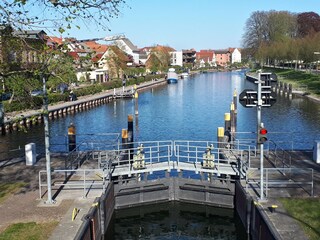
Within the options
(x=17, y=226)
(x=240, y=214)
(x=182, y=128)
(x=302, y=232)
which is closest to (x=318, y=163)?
(x=240, y=214)

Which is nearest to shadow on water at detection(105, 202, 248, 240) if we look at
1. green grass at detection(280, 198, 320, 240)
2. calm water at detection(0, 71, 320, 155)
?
green grass at detection(280, 198, 320, 240)

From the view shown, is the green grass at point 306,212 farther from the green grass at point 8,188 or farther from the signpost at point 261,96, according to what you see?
the green grass at point 8,188

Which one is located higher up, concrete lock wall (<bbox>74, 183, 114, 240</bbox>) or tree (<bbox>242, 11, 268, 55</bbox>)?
tree (<bbox>242, 11, 268, 55</bbox>)

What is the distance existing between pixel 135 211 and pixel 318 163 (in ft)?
29.9

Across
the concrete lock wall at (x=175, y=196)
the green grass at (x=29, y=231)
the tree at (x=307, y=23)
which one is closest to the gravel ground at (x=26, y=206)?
the green grass at (x=29, y=231)

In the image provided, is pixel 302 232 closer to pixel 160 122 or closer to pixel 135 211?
pixel 135 211

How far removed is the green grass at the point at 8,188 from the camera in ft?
55.5

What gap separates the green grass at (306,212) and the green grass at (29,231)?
799cm

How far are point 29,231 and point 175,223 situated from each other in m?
7.11

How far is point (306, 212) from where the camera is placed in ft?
47.8

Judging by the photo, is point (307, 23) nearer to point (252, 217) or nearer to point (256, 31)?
point (256, 31)

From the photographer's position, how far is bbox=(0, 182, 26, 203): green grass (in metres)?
16.9

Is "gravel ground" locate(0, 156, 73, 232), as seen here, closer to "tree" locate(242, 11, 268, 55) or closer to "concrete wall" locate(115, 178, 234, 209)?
"concrete wall" locate(115, 178, 234, 209)

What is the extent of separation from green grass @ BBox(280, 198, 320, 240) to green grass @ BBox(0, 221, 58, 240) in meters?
7.99
